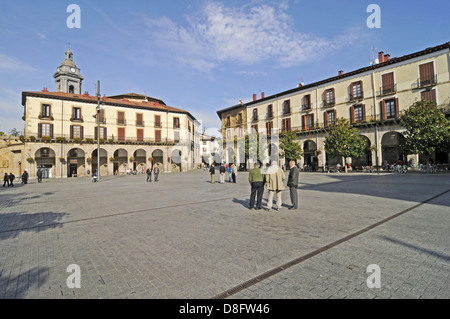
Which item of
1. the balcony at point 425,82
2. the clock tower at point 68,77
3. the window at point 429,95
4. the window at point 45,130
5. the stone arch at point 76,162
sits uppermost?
the clock tower at point 68,77

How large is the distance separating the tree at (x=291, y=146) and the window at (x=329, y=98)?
19.1 feet

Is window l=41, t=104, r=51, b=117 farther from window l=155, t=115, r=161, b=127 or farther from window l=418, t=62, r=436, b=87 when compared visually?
window l=418, t=62, r=436, b=87

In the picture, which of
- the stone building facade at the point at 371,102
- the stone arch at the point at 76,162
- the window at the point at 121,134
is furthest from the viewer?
the window at the point at 121,134

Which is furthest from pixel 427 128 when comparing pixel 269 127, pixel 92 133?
pixel 92 133

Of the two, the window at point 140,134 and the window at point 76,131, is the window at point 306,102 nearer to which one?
the window at point 140,134

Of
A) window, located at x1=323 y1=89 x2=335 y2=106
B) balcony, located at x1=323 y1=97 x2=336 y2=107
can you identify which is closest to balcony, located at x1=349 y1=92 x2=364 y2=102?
balcony, located at x1=323 y1=97 x2=336 y2=107

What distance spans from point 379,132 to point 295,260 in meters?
28.8

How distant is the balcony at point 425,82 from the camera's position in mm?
22720

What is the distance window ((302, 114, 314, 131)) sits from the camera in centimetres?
3269

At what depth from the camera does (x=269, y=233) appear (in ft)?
15.6

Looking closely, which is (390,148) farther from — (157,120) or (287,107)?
(157,120)

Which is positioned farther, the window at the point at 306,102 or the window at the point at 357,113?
the window at the point at 306,102

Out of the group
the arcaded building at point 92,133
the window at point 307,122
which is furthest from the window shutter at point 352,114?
the arcaded building at point 92,133
